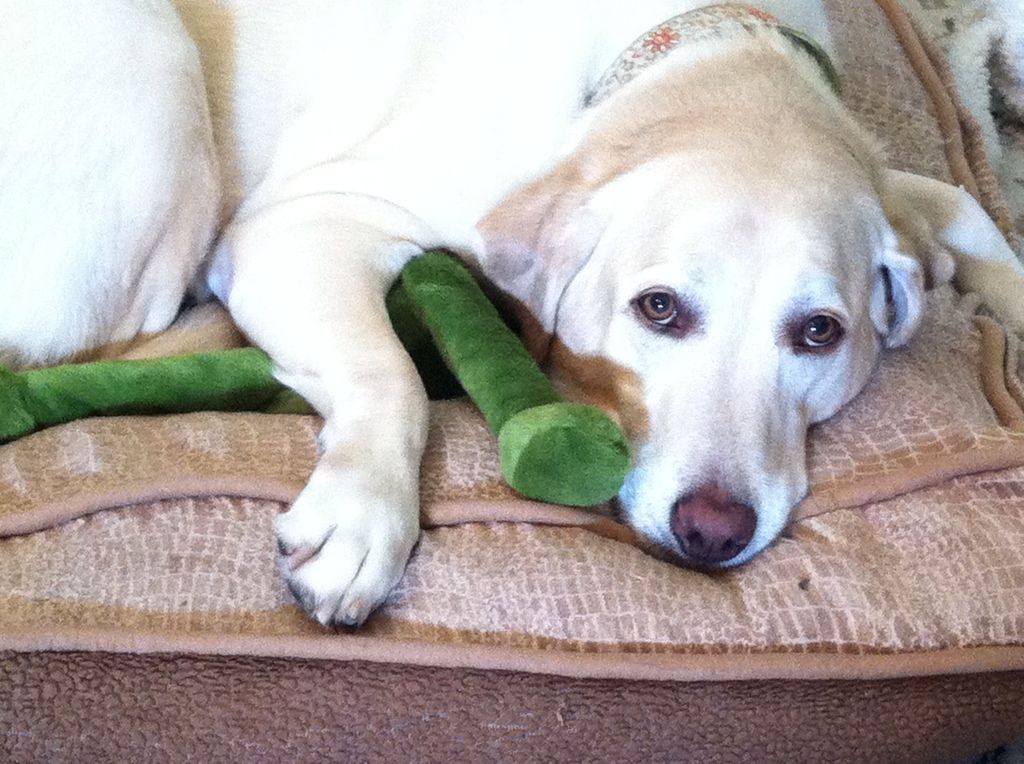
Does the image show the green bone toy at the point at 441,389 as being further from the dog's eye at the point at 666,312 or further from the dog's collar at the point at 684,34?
the dog's collar at the point at 684,34

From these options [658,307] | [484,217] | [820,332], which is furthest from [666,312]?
A: [484,217]

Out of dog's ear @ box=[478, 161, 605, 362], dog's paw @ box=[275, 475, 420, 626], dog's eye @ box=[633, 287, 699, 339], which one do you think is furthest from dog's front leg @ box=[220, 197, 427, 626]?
dog's eye @ box=[633, 287, 699, 339]

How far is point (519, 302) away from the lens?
188 cm

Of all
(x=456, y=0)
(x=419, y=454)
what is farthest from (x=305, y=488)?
(x=456, y=0)

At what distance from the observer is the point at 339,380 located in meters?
1.62

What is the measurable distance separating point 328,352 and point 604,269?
46 cm

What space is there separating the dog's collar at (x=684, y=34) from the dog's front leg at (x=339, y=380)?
0.48 metres

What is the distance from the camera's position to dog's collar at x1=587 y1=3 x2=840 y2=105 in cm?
186

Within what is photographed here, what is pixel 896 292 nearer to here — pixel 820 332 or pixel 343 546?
pixel 820 332

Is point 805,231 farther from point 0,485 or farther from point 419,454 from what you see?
point 0,485

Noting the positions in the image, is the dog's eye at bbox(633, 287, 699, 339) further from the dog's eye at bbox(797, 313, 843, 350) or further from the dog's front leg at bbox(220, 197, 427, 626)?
the dog's front leg at bbox(220, 197, 427, 626)

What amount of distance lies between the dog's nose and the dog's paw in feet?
1.21

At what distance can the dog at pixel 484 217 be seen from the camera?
4.99ft

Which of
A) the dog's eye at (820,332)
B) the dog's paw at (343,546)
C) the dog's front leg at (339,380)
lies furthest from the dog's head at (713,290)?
the dog's paw at (343,546)
